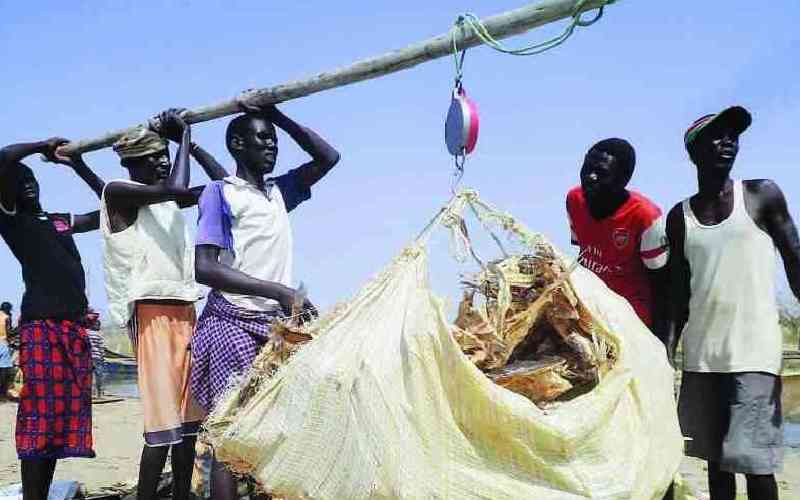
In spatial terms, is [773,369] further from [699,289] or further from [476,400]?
[476,400]

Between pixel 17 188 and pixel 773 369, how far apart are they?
3.39 meters

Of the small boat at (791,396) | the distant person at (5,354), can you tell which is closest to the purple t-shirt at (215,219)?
the small boat at (791,396)

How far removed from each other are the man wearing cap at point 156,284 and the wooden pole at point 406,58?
26 cm

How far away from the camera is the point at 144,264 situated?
11.7 ft

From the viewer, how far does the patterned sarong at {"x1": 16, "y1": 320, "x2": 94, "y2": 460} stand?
3.78m

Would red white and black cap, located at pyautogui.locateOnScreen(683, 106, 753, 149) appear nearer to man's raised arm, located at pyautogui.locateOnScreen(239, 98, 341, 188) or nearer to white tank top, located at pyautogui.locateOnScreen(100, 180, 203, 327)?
man's raised arm, located at pyautogui.locateOnScreen(239, 98, 341, 188)

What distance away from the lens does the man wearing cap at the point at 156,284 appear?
3469 millimetres

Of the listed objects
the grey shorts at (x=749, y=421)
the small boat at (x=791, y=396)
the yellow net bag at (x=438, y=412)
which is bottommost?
the small boat at (x=791, y=396)

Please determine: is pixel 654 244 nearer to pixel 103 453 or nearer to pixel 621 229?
pixel 621 229

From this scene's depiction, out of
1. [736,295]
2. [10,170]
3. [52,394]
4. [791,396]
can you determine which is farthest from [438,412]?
[791,396]

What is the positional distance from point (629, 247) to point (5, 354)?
35.8 feet

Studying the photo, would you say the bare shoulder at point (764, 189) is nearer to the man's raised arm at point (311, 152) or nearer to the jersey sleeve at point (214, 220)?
the man's raised arm at point (311, 152)

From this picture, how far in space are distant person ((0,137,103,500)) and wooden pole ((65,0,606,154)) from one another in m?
0.93

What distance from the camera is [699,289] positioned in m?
3.20
